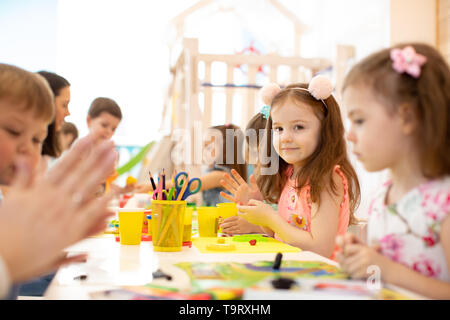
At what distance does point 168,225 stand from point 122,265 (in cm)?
15

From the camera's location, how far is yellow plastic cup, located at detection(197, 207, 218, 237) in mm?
1047

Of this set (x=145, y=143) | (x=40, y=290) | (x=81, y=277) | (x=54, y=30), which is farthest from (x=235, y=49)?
(x=81, y=277)

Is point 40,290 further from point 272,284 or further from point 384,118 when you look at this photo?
point 384,118

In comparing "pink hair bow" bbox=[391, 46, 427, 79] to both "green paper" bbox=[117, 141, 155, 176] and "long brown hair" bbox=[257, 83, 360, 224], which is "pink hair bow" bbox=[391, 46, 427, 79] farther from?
"green paper" bbox=[117, 141, 155, 176]

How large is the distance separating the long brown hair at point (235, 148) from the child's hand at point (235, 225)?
0.57 metres

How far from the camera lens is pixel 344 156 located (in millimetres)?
1202

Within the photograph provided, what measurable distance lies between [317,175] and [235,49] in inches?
132

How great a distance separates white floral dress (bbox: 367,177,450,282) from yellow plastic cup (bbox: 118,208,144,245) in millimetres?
500

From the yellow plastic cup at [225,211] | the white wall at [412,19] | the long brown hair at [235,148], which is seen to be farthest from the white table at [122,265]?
the white wall at [412,19]

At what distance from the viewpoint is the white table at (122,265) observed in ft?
1.84

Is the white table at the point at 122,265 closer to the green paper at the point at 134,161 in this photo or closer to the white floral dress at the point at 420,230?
the white floral dress at the point at 420,230

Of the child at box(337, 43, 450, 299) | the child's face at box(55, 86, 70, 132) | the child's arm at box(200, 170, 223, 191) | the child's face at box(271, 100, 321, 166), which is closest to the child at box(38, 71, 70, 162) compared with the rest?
the child's face at box(55, 86, 70, 132)

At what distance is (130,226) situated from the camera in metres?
→ 0.90

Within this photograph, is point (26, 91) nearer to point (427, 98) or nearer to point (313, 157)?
A: point (427, 98)
